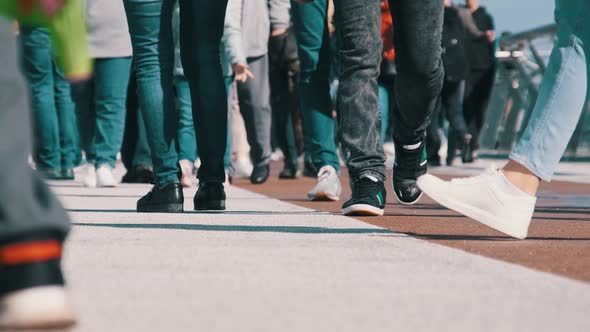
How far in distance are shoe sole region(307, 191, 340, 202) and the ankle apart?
3200 millimetres

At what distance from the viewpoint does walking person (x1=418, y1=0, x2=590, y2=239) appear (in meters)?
5.00

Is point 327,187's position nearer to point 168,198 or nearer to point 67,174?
point 168,198

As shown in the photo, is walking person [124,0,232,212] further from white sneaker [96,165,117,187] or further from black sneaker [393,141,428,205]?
white sneaker [96,165,117,187]

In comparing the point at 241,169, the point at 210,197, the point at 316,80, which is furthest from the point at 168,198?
the point at 241,169

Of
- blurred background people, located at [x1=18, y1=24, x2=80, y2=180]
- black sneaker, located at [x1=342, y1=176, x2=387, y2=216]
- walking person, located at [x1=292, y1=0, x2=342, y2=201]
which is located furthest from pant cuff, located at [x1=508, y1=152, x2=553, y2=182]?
blurred background people, located at [x1=18, y1=24, x2=80, y2=180]

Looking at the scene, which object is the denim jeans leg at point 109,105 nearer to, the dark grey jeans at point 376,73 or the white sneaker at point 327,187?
the white sneaker at point 327,187

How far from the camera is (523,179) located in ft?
16.5

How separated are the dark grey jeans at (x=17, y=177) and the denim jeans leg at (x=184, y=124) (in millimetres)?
7453

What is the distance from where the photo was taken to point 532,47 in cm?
1916

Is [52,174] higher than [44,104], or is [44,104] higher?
[44,104]

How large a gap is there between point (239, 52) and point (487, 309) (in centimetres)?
720

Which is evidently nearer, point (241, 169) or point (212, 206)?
point (212, 206)

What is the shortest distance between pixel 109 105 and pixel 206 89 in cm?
393

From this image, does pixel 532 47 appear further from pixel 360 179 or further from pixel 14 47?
pixel 14 47
